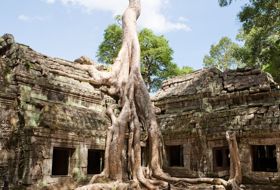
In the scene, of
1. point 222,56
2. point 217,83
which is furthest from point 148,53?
point 217,83

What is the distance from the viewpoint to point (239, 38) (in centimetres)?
2262

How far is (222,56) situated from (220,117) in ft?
53.2

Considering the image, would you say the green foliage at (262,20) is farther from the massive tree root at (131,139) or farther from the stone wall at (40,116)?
the stone wall at (40,116)

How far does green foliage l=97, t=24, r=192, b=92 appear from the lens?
24406 mm

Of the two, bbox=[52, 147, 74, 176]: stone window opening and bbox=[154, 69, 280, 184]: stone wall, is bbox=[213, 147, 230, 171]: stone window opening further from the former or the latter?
bbox=[52, 147, 74, 176]: stone window opening

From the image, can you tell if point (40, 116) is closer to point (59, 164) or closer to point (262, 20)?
point (59, 164)

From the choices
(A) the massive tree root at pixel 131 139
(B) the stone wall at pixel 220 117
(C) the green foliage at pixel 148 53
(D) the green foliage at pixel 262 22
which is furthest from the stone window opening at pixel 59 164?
(C) the green foliage at pixel 148 53

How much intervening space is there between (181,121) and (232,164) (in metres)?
2.86

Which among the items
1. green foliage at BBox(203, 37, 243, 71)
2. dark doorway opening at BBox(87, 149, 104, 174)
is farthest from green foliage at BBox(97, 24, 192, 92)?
dark doorway opening at BBox(87, 149, 104, 174)

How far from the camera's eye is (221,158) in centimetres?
1107

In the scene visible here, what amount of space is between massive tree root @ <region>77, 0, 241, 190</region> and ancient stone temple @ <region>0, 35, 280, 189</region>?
803 millimetres

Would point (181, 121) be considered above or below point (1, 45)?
below

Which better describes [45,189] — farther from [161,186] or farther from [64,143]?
[161,186]

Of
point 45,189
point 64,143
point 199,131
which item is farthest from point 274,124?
point 45,189
